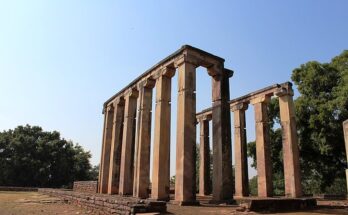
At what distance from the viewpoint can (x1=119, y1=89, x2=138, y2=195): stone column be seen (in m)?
17.3

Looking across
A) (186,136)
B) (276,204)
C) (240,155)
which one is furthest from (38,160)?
(276,204)

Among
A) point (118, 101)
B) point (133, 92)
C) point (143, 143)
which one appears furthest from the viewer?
point (118, 101)

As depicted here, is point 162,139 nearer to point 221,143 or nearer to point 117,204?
point 221,143

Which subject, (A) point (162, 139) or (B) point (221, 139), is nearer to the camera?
(B) point (221, 139)

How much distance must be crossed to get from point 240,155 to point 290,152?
11.7 ft

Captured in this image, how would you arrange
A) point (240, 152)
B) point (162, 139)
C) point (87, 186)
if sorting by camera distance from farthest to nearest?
point (87, 186) < point (240, 152) < point (162, 139)

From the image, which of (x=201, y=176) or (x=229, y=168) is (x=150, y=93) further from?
(x=201, y=176)

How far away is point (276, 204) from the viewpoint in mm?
9461

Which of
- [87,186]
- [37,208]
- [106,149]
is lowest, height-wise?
[37,208]

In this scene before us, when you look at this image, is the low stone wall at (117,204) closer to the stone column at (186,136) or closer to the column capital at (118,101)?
the stone column at (186,136)

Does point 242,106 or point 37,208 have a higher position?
point 242,106

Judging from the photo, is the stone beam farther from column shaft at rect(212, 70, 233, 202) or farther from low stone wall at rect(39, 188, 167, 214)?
low stone wall at rect(39, 188, 167, 214)

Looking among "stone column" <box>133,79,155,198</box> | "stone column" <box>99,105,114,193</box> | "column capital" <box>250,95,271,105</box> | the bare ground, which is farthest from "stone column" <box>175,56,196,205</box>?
"stone column" <box>99,105,114,193</box>

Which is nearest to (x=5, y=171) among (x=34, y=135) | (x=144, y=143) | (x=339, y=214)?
(x=34, y=135)
